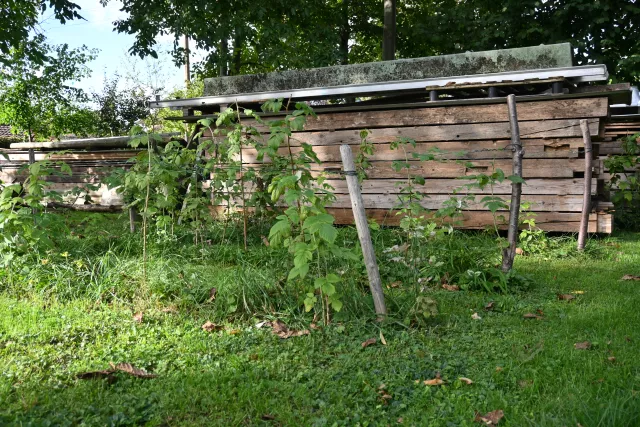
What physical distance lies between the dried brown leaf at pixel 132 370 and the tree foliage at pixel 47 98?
2251 centimetres

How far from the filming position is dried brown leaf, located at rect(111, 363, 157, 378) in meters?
3.75

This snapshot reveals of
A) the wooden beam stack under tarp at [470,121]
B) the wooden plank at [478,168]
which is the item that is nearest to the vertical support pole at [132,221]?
the wooden plank at [478,168]

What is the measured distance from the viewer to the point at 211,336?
4.54 m

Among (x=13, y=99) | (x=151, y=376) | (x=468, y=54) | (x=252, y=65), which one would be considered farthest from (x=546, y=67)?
(x=13, y=99)

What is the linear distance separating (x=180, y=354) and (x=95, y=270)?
2237 millimetres

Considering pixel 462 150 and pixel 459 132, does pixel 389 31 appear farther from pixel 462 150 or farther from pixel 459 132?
pixel 462 150

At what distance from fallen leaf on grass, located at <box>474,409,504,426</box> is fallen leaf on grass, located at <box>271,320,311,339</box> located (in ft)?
5.52

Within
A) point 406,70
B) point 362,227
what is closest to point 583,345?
point 362,227

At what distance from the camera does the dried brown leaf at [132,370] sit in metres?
3.75

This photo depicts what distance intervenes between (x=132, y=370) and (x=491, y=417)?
2.26 meters

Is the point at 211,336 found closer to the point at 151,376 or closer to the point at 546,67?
the point at 151,376

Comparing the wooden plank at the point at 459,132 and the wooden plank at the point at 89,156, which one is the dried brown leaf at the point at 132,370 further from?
the wooden plank at the point at 89,156

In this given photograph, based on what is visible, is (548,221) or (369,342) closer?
(369,342)

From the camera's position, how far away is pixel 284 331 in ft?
15.2
